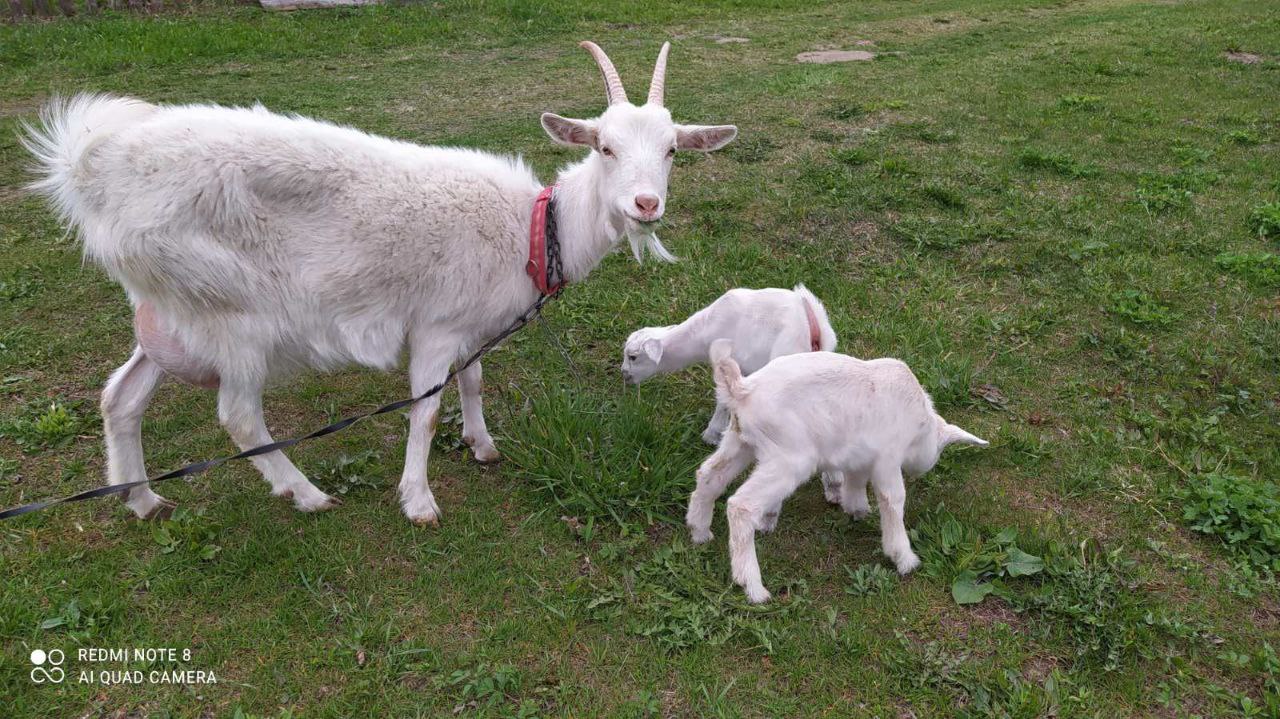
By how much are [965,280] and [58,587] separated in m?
5.05

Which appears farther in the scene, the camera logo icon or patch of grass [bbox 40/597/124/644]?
patch of grass [bbox 40/597/124/644]

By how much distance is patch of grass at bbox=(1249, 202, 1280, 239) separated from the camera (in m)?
5.85

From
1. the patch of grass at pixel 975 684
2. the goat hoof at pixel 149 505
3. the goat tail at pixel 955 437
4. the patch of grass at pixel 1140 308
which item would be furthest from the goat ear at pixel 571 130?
the patch of grass at pixel 1140 308

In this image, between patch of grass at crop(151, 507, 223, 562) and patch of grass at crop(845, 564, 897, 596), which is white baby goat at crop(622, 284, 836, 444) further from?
patch of grass at crop(151, 507, 223, 562)

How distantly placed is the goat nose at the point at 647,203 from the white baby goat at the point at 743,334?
2.77 ft

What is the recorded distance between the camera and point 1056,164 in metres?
7.05

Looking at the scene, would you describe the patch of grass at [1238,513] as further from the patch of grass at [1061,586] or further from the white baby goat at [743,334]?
the white baby goat at [743,334]

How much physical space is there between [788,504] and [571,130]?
1911 mm

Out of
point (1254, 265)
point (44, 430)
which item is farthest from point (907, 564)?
point (1254, 265)

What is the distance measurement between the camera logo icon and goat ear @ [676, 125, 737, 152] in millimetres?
3019

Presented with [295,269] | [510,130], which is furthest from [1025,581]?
[510,130]

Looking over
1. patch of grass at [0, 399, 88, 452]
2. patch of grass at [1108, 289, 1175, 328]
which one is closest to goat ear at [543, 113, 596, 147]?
patch of grass at [0, 399, 88, 452]

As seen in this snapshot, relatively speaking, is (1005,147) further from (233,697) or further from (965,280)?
(233,697)

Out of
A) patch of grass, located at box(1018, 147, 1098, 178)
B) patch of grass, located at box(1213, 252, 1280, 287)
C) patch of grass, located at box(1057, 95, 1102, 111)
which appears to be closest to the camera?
patch of grass, located at box(1213, 252, 1280, 287)
